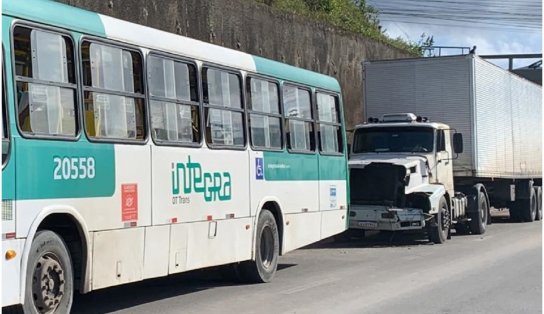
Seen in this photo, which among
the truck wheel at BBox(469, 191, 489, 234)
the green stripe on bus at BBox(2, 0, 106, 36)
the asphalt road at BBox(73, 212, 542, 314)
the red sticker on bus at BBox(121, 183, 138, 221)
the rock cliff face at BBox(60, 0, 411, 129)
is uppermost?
the rock cliff face at BBox(60, 0, 411, 129)

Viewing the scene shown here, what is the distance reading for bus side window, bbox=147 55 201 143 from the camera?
986 centimetres

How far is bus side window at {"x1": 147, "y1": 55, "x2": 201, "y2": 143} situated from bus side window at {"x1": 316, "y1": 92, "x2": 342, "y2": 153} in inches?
158

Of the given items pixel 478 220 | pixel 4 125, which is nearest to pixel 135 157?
pixel 4 125

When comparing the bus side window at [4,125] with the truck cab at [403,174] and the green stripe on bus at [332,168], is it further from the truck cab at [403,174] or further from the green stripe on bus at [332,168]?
the truck cab at [403,174]

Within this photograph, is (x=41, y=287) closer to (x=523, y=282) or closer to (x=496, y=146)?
(x=523, y=282)

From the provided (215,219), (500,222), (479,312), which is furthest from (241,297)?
(500,222)

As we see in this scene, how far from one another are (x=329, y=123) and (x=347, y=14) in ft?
61.3

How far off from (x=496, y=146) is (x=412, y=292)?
1292 centimetres

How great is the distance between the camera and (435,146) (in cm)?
1988

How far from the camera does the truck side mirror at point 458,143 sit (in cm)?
2002

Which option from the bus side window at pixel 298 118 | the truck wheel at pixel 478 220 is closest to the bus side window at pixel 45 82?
the bus side window at pixel 298 118

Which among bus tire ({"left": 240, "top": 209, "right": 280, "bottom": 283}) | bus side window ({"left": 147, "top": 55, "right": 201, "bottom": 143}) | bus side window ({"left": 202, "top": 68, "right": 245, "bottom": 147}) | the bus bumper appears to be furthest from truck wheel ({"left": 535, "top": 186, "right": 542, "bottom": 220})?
the bus bumper

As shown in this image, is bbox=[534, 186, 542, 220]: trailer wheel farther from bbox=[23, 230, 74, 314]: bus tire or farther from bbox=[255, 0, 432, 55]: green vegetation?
bbox=[23, 230, 74, 314]: bus tire

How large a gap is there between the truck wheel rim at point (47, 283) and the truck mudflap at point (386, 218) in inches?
423
